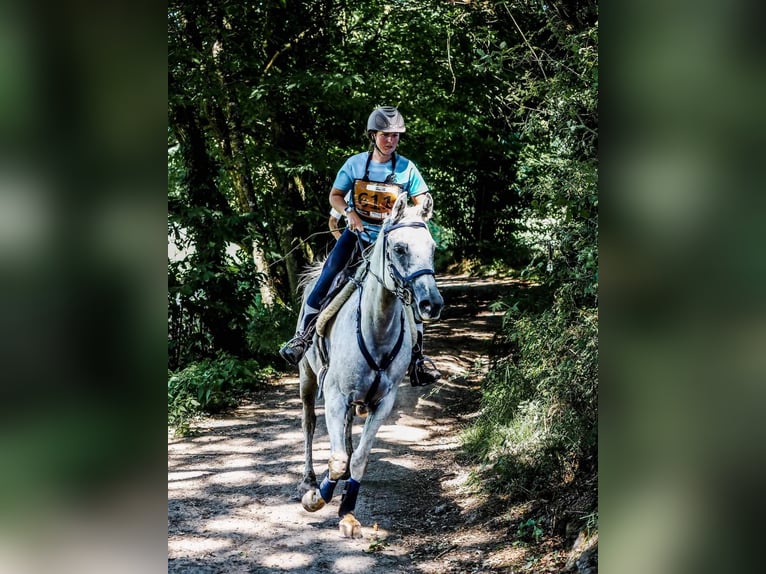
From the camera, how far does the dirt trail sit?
404cm

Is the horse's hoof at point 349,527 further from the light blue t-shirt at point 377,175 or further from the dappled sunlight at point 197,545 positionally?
the light blue t-shirt at point 377,175

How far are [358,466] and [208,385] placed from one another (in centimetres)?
358

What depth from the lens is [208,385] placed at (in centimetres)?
723

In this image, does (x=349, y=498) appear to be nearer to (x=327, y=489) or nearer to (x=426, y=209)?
(x=327, y=489)

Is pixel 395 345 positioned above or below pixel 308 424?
above

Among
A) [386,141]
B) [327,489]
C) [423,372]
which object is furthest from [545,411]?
[386,141]

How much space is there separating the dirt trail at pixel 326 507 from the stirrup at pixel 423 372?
880 mm

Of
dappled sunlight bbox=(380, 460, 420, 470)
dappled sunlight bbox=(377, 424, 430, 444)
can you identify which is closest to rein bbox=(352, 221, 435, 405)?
dappled sunlight bbox=(380, 460, 420, 470)

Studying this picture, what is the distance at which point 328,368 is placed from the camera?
4227 millimetres

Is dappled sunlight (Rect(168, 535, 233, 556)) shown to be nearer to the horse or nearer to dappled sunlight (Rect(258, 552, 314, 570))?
dappled sunlight (Rect(258, 552, 314, 570))

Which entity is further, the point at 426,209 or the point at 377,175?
the point at 377,175
